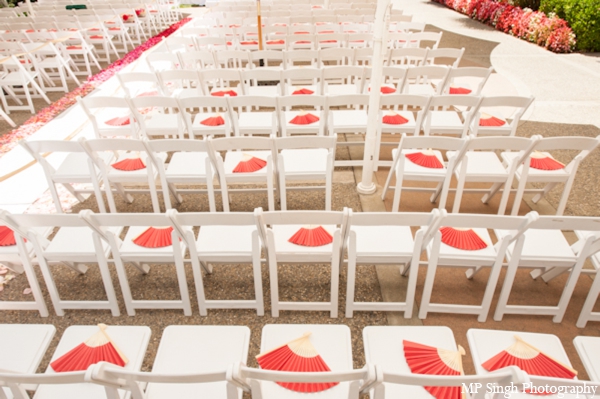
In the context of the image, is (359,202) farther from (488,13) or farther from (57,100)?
(488,13)

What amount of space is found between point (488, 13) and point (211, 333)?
48.5 ft

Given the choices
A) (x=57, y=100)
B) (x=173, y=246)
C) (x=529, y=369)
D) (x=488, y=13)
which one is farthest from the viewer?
(x=488, y=13)

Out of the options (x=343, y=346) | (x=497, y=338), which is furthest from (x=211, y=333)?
(x=497, y=338)

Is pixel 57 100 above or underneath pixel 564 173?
underneath

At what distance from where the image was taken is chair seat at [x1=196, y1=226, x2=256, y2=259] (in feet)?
9.47

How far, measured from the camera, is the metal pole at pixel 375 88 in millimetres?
3727

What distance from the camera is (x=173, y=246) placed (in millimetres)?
2771

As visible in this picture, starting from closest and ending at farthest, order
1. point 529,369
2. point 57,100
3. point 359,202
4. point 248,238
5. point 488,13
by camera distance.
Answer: point 529,369 → point 248,238 → point 359,202 → point 57,100 → point 488,13

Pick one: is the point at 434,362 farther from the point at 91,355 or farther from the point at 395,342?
the point at 91,355

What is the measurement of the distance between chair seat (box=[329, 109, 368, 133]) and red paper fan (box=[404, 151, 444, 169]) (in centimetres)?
83

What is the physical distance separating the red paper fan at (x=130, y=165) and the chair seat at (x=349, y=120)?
208cm

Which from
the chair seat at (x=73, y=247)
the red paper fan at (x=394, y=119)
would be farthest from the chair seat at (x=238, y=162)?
the red paper fan at (x=394, y=119)

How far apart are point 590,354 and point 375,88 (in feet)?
9.16

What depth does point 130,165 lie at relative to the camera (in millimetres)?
4031
